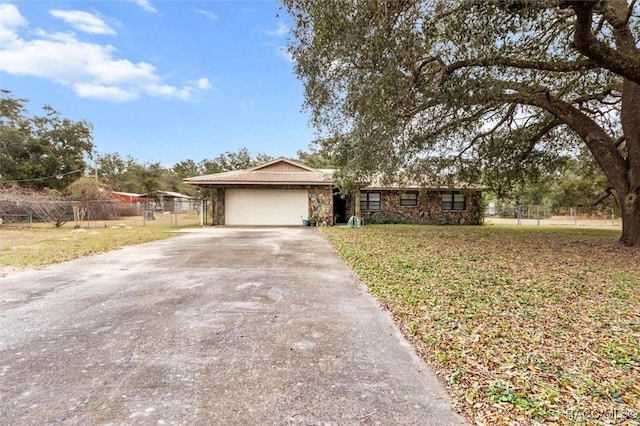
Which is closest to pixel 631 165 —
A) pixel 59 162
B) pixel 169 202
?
pixel 169 202

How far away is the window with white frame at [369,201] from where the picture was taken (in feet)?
66.3

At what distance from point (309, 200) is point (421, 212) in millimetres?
6724

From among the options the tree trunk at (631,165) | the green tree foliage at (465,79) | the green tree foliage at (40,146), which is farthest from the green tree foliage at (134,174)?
the tree trunk at (631,165)

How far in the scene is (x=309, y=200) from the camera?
18.8 metres

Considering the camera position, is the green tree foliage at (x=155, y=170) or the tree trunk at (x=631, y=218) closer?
the tree trunk at (x=631, y=218)

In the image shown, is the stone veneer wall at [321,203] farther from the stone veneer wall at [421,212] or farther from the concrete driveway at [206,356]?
the concrete driveway at [206,356]

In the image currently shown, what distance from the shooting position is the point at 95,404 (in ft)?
7.54

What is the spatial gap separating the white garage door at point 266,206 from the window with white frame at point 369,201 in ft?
11.5

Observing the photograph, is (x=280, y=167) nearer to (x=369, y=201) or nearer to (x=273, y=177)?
(x=273, y=177)

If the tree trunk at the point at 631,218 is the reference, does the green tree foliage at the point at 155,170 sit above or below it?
above

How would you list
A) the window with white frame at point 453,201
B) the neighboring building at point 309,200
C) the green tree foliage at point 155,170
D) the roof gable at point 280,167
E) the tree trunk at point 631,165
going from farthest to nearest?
1. the green tree foliage at point 155,170
2. the window with white frame at point 453,201
3. the roof gable at point 280,167
4. the neighboring building at point 309,200
5. the tree trunk at point 631,165

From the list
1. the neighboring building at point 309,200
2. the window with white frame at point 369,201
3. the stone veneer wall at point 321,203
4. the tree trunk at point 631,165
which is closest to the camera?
the tree trunk at point 631,165

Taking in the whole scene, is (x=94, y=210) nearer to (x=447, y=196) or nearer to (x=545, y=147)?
(x=447, y=196)

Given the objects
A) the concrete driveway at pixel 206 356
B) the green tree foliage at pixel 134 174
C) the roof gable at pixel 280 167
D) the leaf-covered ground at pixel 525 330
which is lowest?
the concrete driveway at pixel 206 356
